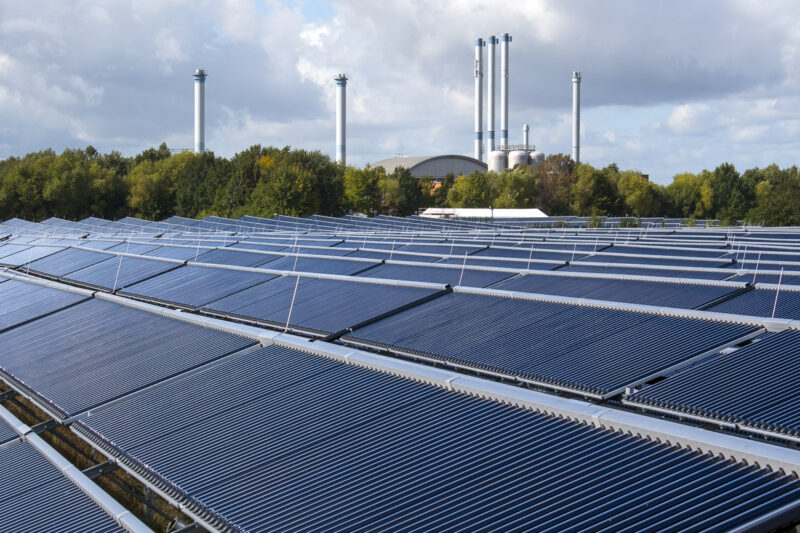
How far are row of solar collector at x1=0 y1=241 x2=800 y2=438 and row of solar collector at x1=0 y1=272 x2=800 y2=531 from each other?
0.65m

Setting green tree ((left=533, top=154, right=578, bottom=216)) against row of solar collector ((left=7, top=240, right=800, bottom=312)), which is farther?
green tree ((left=533, top=154, right=578, bottom=216))

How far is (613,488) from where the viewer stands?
507cm

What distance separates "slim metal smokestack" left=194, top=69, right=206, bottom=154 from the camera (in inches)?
5551

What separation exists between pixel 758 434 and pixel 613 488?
6.63 feet

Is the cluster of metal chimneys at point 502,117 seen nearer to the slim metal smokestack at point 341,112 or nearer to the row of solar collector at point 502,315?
the slim metal smokestack at point 341,112

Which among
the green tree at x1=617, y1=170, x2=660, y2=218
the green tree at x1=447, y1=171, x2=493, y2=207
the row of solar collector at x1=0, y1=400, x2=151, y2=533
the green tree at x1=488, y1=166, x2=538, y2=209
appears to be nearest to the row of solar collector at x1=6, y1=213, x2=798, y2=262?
the row of solar collector at x1=0, y1=400, x2=151, y2=533

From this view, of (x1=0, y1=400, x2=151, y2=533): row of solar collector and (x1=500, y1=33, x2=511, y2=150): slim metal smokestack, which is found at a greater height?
(x1=500, y1=33, x2=511, y2=150): slim metal smokestack

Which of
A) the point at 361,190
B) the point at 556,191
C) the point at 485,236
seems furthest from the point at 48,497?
the point at 556,191

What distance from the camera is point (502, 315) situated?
11133 mm

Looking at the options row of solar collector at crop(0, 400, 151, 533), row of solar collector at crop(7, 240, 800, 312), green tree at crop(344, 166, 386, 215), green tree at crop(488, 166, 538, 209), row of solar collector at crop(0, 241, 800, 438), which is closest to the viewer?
row of solar collector at crop(0, 400, 151, 533)

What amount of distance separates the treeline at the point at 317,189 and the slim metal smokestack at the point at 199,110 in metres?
5.88

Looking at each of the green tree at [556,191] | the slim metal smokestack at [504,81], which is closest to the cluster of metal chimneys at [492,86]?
the slim metal smokestack at [504,81]

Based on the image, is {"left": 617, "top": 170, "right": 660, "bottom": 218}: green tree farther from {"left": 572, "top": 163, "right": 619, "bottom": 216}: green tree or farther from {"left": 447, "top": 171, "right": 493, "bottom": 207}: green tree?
{"left": 447, "top": 171, "right": 493, "bottom": 207}: green tree

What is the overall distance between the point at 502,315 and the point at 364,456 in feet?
16.9
